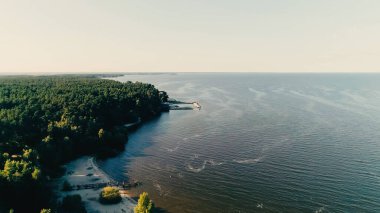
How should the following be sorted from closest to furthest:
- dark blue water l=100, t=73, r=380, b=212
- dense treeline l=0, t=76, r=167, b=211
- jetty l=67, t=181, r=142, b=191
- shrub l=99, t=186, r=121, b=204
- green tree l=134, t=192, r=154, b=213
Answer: green tree l=134, t=192, r=154, b=213 → dense treeline l=0, t=76, r=167, b=211 → shrub l=99, t=186, r=121, b=204 → dark blue water l=100, t=73, r=380, b=212 → jetty l=67, t=181, r=142, b=191

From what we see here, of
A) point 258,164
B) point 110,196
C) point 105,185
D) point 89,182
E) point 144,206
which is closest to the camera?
point 144,206

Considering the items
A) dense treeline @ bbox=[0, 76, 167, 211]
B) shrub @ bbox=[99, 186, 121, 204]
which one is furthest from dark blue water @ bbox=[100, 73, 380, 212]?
dense treeline @ bbox=[0, 76, 167, 211]

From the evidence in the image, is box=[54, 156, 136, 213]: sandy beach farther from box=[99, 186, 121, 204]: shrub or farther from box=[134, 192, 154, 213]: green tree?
box=[134, 192, 154, 213]: green tree

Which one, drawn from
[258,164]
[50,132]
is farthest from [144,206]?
[50,132]

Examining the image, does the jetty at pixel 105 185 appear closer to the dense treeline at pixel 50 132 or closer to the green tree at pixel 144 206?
the dense treeline at pixel 50 132

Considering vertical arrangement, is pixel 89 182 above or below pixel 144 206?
below

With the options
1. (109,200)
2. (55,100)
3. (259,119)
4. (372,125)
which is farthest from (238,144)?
(55,100)

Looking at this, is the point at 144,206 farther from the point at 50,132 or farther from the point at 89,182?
the point at 50,132
